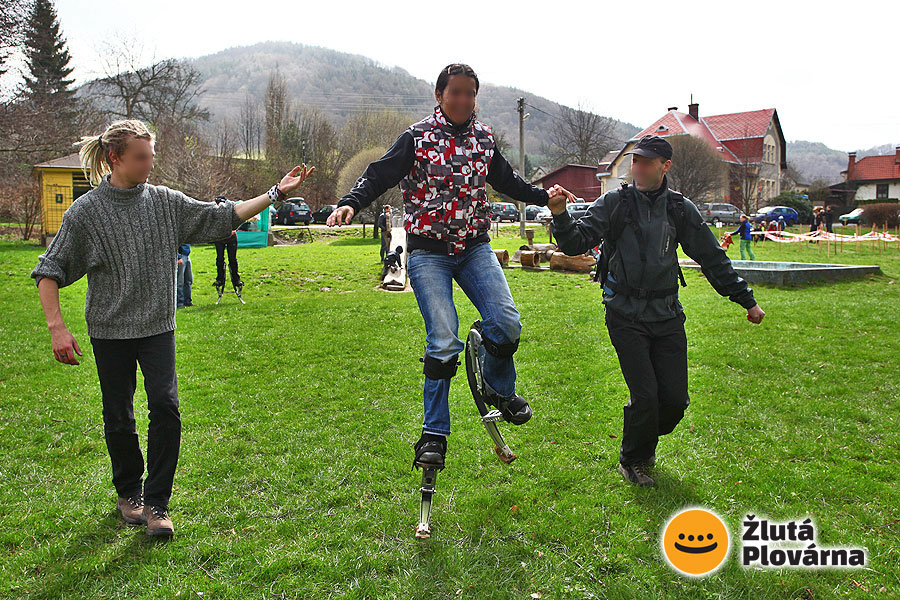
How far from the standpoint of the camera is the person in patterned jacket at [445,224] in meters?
4.03

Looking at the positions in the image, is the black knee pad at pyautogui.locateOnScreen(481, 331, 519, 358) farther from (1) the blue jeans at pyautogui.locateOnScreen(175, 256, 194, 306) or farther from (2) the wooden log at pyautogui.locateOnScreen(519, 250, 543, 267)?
(2) the wooden log at pyautogui.locateOnScreen(519, 250, 543, 267)

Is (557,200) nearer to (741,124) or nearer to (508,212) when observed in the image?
(508,212)

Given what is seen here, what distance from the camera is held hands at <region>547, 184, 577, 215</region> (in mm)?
4324

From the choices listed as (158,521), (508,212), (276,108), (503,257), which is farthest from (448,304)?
(276,108)

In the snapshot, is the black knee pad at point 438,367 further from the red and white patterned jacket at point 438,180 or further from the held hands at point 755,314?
the held hands at point 755,314

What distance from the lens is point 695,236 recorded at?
4.68 meters

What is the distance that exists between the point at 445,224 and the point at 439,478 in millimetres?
1959

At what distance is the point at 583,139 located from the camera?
7506 cm

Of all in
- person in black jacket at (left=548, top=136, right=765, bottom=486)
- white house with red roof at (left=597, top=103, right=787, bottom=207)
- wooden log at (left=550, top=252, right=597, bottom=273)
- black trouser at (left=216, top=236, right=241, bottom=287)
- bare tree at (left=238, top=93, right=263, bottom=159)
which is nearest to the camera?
person in black jacket at (left=548, top=136, right=765, bottom=486)

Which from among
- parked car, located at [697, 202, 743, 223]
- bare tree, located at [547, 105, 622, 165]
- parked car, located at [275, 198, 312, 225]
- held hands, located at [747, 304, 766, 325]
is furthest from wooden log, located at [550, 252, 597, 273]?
bare tree, located at [547, 105, 622, 165]

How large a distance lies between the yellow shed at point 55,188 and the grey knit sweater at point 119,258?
31662 millimetres

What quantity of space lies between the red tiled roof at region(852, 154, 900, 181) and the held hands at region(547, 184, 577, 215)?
78.2 meters

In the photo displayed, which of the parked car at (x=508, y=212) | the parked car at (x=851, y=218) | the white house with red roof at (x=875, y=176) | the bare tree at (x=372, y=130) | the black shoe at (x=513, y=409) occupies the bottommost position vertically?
the black shoe at (x=513, y=409)

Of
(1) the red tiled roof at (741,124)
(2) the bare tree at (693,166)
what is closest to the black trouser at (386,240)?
(2) the bare tree at (693,166)
